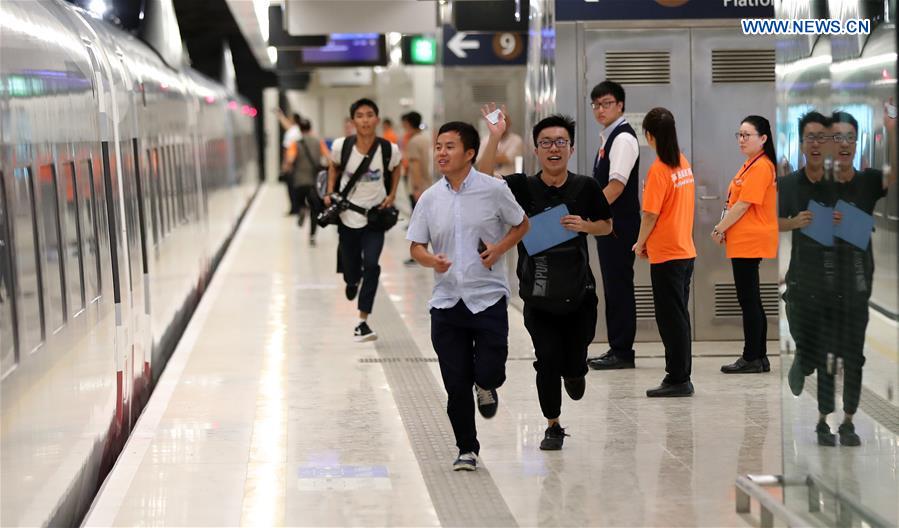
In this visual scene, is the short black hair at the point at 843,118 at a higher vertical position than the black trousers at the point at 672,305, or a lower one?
higher

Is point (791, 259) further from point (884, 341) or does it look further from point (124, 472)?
point (124, 472)

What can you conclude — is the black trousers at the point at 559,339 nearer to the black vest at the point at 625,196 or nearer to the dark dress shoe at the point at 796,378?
the dark dress shoe at the point at 796,378

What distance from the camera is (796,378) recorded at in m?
5.09

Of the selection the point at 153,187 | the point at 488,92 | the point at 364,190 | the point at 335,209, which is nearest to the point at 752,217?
the point at 364,190

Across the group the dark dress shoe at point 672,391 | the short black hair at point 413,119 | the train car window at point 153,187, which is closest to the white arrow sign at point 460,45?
the short black hair at point 413,119

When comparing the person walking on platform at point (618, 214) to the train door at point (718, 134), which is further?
the train door at point (718, 134)

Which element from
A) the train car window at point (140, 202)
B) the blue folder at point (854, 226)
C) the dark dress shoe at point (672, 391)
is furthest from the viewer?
the train car window at point (140, 202)

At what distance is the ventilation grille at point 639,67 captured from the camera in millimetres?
10375

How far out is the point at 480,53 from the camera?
17500 millimetres

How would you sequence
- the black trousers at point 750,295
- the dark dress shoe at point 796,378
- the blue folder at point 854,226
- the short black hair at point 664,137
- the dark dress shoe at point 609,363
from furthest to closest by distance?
the dark dress shoe at point 609,363 → the black trousers at point 750,295 → the short black hair at point 664,137 → the dark dress shoe at point 796,378 → the blue folder at point 854,226

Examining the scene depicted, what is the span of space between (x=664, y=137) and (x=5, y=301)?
4.49 m

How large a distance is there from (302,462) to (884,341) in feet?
10.5

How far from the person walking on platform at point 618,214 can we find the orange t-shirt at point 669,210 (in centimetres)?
67

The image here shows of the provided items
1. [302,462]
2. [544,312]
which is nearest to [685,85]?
[544,312]
